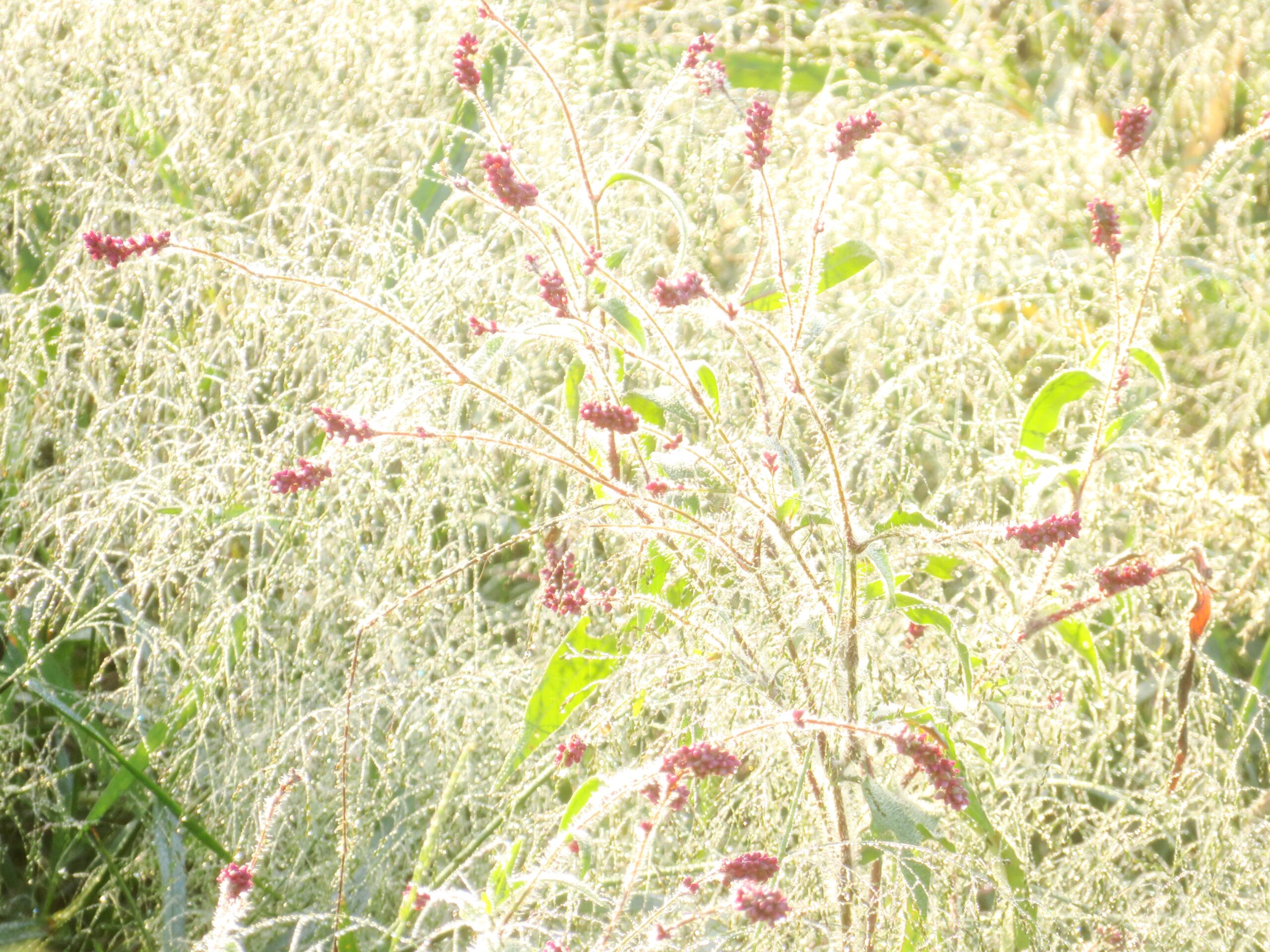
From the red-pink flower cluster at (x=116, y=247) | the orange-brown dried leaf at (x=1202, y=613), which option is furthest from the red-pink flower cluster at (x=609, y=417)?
the orange-brown dried leaf at (x=1202, y=613)

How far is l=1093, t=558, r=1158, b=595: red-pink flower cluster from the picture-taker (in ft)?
2.39

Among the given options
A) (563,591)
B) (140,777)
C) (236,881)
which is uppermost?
(563,591)

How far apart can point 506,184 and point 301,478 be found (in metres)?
0.18

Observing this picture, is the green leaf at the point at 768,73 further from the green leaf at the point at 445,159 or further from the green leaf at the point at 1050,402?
the green leaf at the point at 1050,402

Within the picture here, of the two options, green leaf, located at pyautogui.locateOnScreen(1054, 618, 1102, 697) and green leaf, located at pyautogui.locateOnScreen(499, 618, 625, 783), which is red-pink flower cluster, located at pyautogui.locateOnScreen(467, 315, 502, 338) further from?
green leaf, located at pyautogui.locateOnScreen(1054, 618, 1102, 697)

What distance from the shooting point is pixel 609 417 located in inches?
26.1

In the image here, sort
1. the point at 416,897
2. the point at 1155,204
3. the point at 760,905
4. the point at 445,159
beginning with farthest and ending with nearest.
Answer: the point at 445,159
the point at 416,897
the point at 1155,204
the point at 760,905

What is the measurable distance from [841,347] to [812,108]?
12.2 inches

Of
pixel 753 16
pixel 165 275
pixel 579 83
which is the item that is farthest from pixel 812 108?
pixel 165 275

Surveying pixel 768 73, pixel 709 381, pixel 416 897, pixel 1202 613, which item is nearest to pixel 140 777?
pixel 416 897

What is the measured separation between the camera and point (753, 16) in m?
1.85

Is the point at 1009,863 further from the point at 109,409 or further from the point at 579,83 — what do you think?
the point at 579,83

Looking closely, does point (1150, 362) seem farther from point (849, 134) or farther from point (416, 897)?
point (416, 897)

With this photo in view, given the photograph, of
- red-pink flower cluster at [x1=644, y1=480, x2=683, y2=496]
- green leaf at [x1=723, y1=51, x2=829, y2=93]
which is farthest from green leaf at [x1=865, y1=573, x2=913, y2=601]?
green leaf at [x1=723, y1=51, x2=829, y2=93]
